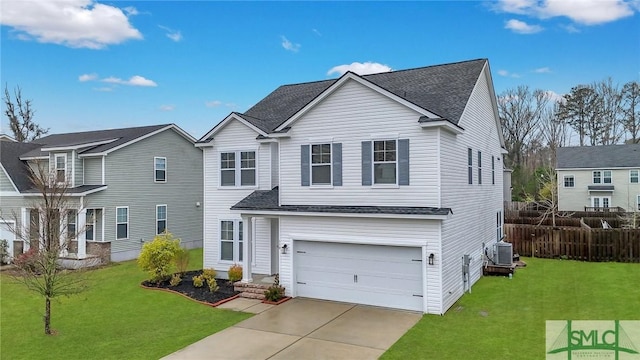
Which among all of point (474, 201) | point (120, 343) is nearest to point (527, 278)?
point (474, 201)

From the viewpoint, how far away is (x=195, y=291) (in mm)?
14242

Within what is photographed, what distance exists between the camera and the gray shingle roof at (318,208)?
11131mm

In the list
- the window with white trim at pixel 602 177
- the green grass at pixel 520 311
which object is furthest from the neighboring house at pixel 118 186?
the window with white trim at pixel 602 177

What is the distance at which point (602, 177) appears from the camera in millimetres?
37688

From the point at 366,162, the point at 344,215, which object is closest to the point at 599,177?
the point at 366,162

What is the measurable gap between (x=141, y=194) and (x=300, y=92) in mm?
10706

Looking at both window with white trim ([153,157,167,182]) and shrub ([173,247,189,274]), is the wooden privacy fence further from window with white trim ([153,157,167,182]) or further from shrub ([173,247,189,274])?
window with white trim ([153,157,167,182])

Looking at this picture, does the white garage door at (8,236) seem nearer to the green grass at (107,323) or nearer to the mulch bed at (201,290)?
the green grass at (107,323)

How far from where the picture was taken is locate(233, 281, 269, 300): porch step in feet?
43.6

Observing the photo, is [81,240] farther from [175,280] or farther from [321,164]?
[321,164]

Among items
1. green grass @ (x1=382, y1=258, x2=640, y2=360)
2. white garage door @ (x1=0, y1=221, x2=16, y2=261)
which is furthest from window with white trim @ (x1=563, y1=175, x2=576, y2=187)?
white garage door @ (x1=0, y1=221, x2=16, y2=261)

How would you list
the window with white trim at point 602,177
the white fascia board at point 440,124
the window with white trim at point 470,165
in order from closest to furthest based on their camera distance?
1. the white fascia board at point 440,124
2. the window with white trim at point 470,165
3. the window with white trim at point 602,177

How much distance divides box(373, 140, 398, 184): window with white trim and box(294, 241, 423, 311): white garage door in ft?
6.70

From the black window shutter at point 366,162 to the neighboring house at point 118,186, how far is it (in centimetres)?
1378
